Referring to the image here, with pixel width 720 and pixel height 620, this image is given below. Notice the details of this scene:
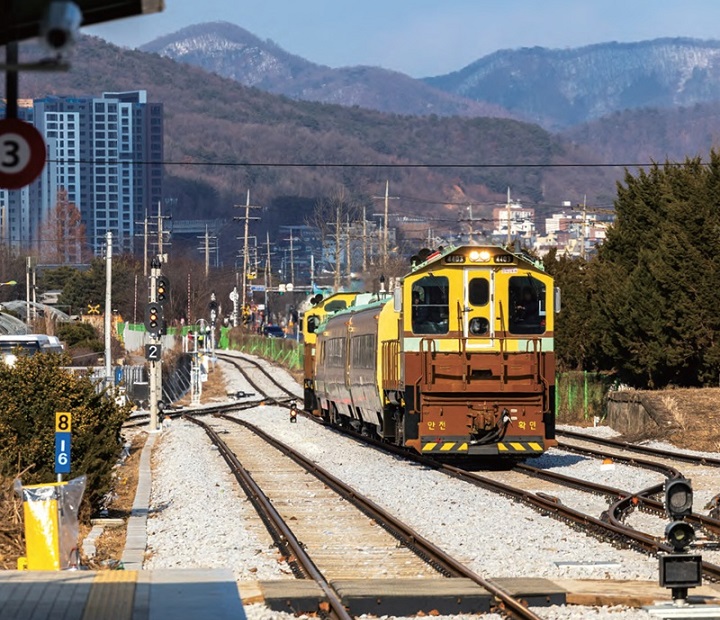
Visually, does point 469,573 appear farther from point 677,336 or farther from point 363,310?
point 677,336

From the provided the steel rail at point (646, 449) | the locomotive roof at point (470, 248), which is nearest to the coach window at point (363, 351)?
the locomotive roof at point (470, 248)

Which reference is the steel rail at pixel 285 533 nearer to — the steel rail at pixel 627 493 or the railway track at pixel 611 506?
the railway track at pixel 611 506

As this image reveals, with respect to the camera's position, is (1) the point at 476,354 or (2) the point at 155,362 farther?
(2) the point at 155,362

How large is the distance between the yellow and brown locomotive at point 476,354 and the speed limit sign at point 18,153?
17450mm

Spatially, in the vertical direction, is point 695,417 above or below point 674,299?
below

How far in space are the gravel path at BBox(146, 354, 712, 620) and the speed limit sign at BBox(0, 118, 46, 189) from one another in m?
4.92

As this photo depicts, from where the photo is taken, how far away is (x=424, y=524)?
18.0m

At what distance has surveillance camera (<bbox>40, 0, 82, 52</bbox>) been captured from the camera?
22.1 feet

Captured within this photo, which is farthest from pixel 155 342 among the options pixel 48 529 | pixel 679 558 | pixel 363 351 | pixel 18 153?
pixel 18 153

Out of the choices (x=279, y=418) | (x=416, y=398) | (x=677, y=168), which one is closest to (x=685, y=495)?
(x=416, y=398)

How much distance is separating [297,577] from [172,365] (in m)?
59.0

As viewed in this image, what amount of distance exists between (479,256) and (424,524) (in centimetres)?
870

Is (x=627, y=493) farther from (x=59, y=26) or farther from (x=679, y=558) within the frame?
(x=59, y=26)

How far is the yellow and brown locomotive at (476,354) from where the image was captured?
25.1 m
